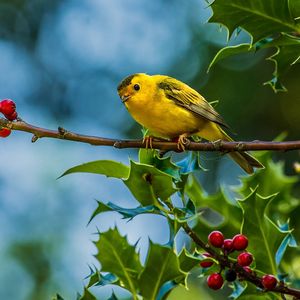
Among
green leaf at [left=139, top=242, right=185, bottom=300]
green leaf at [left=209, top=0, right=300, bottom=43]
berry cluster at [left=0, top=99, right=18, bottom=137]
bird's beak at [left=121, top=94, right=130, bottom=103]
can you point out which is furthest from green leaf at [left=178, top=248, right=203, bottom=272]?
bird's beak at [left=121, top=94, right=130, bottom=103]

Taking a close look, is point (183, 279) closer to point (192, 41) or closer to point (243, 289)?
point (243, 289)

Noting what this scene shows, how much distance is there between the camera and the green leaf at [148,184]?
8.12 ft

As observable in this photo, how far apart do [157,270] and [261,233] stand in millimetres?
504

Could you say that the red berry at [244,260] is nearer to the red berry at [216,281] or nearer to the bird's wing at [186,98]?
the red berry at [216,281]

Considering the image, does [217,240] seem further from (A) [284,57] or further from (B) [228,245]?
(A) [284,57]

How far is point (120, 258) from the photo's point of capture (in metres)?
2.50

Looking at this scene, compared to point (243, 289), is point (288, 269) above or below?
below

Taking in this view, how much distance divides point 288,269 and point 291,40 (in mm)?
1121

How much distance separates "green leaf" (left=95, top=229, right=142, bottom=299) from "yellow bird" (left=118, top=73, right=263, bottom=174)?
138cm

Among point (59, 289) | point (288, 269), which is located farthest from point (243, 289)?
point (59, 289)

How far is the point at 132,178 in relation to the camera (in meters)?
2.51

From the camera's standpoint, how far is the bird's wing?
13.4 feet

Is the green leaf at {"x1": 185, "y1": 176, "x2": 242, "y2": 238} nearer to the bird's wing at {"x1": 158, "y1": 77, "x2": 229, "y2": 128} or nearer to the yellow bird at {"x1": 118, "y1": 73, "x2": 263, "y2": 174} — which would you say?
the yellow bird at {"x1": 118, "y1": 73, "x2": 263, "y2": 174}

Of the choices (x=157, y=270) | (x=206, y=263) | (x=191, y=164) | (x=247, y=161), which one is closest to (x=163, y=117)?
(x=247, y=161)
